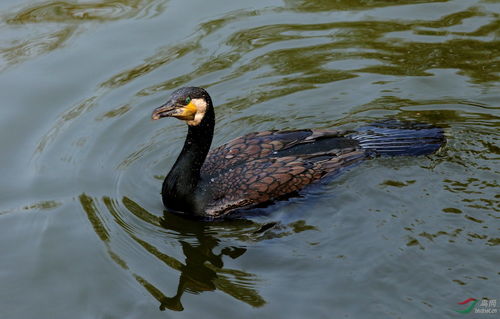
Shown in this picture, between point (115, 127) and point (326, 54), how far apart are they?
3.00 metres

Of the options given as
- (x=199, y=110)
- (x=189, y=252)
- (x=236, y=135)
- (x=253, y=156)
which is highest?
(x=199, y=110)

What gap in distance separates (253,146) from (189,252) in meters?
1.42

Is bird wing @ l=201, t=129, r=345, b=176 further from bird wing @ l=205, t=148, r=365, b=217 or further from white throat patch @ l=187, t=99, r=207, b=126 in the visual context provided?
white throat patch @ l=187, t=99, r=207, b=126

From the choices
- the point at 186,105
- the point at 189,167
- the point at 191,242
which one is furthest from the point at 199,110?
the point at 191,242

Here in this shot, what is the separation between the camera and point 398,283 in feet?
20.9

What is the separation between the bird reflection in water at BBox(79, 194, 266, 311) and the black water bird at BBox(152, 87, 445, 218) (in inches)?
8.5

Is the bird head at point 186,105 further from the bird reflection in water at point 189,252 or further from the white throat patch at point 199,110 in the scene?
the bird reflection in water at point 189,252

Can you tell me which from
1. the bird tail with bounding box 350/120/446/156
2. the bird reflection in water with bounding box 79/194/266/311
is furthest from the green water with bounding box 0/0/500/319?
the bird tail with bounding box 350/120/446/156

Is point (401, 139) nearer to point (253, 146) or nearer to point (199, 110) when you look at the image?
point (253, 146)

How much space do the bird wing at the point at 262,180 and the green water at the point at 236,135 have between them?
0.16 metres

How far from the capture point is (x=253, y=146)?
8.01m

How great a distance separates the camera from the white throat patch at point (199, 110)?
24.2 feet

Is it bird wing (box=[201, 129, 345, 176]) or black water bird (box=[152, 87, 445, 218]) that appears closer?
black water bird (box=[152, 87, 445, 218])

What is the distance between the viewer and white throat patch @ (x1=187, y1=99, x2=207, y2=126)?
7371 mm
